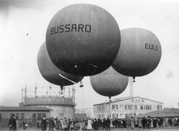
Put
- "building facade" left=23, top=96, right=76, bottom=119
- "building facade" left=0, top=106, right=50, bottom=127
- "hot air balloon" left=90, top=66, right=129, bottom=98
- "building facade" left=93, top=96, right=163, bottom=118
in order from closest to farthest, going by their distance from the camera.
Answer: "hot air balloon" left=90, top=66, right=129, bottom=98
"building facade" left=0, top=106, right=50, bottom=127
"building facade" left=23, top=96, right=76, bottom=119
"building facade" left=93, top=96, right=163, bottom=118

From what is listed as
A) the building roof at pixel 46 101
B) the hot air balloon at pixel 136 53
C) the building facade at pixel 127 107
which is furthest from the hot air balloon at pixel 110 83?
the building facade at pixel 127 107

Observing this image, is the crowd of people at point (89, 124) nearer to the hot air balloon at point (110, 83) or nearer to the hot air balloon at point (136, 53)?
the hot air balloon at point (110, 83)

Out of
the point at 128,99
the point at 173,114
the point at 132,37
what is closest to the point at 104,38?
the point at 132,37

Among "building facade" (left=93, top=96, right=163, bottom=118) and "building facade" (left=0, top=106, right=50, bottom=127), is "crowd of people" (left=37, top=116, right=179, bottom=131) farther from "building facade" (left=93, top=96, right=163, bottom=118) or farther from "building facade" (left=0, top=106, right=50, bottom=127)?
"building facade" (left=93, top=96, right=163, bottom=118)

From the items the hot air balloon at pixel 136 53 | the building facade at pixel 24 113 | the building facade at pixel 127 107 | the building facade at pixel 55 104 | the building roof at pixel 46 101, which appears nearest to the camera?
the hot air balloon at pixel 136 53

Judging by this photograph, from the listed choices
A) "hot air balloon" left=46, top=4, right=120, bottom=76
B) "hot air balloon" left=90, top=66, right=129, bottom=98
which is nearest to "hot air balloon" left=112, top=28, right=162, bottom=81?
"hot air balloon" left=46, top=4, right=120, bottom=76

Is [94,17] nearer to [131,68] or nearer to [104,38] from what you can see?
[104,38]
